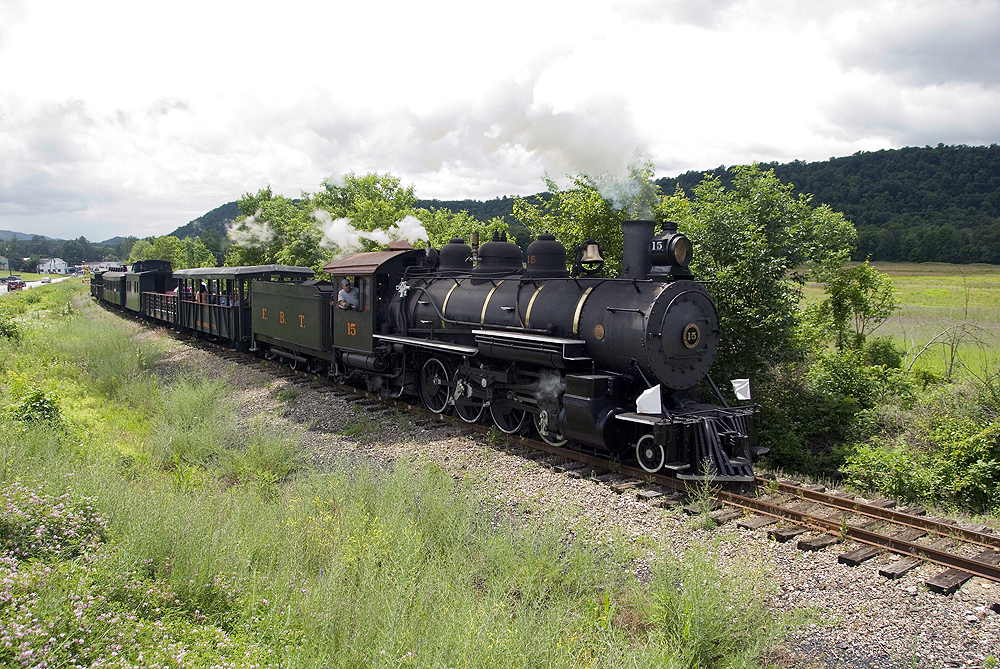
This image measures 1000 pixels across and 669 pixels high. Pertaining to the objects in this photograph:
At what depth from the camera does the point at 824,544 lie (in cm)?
651

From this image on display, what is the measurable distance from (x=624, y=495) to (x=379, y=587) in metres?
4.00

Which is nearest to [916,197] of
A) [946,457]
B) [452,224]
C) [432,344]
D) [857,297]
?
[452,224]

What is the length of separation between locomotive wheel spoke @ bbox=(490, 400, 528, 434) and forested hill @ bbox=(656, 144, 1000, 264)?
35.2 metres

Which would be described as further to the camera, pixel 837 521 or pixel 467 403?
pixel 467 403

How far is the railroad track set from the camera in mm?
6023

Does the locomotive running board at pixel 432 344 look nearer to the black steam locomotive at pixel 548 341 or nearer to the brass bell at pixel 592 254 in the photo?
the black steam locomotive at pixel 548 341

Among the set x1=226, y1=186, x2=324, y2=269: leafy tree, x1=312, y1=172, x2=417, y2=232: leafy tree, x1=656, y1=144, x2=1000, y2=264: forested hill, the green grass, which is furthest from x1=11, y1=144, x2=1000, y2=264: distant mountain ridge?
the green grass

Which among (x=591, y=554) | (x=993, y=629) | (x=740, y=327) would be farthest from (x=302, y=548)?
(x=740, y=327)

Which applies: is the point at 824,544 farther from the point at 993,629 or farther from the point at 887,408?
the point at 887,408

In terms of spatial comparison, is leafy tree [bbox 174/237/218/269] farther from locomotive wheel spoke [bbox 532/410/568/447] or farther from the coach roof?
locomotive wheel spoke [bbox 532/410/568/447]

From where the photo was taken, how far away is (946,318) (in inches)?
963

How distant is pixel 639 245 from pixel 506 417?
12.7 feet

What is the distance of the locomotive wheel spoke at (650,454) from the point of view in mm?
8430

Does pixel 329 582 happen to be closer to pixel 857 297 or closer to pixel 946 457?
pixel 946 457
